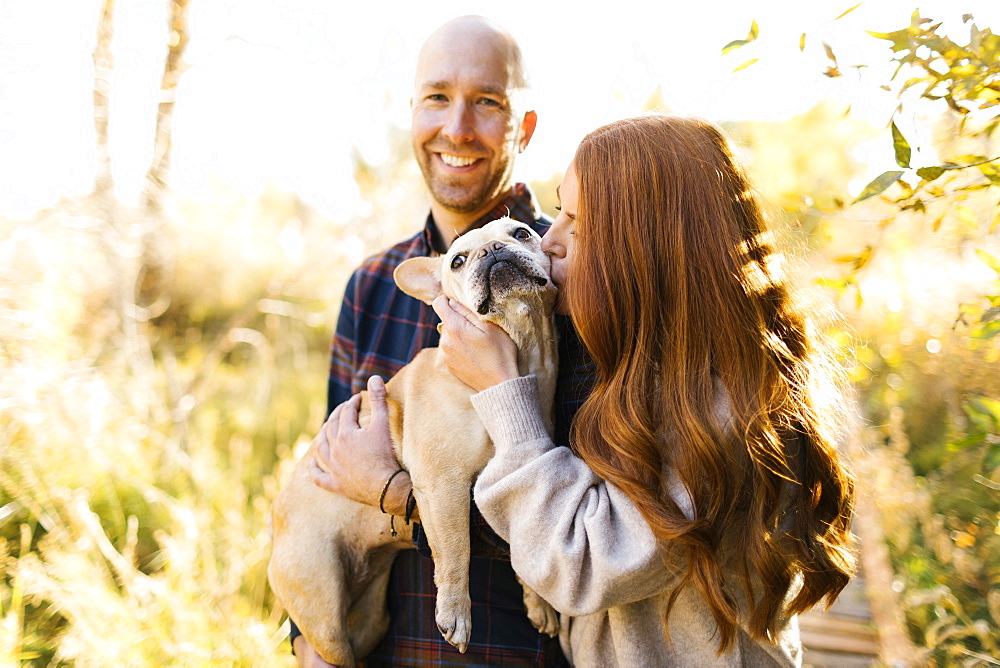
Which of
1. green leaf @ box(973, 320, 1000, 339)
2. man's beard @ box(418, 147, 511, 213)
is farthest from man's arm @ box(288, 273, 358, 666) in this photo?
green leaf @ box(973, 320, 1000, 339)

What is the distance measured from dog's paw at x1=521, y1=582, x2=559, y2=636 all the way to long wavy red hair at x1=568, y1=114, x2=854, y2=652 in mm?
562

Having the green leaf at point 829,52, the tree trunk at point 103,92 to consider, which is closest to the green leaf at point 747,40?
the green leaf at point 829,52

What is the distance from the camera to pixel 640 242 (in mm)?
1923

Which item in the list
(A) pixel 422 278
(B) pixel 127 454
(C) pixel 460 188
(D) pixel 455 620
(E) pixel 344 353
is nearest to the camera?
(D) pixel 455 620

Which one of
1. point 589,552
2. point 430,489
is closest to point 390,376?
point 430,489

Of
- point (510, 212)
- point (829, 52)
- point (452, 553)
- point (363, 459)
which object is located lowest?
point (452, 553)

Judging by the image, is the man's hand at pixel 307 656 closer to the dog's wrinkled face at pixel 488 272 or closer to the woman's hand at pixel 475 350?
the woman's hand at pixel 475 350

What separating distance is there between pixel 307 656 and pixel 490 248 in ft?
5.75

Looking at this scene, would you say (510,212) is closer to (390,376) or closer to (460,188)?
(460,188)

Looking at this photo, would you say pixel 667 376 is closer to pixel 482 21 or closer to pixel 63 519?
pixel 482 21

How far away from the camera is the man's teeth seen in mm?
2873

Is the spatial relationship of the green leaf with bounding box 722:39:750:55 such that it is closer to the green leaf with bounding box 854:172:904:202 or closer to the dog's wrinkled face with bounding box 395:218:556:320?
the green leaf with bounding box 854:172:904:202

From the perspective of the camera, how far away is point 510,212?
3129mm

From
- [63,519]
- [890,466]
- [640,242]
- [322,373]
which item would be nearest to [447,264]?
[640,242]
